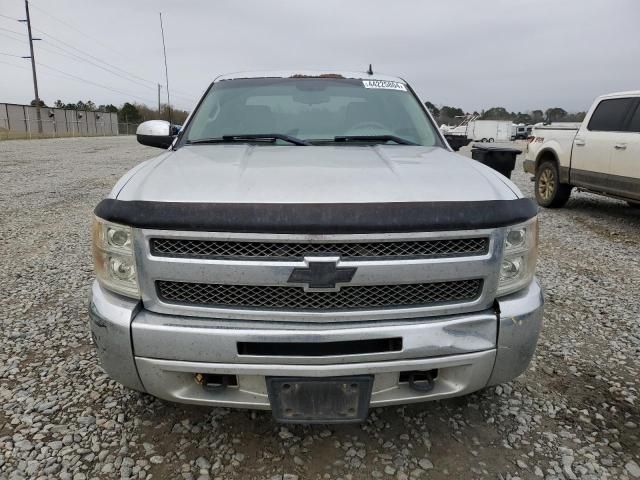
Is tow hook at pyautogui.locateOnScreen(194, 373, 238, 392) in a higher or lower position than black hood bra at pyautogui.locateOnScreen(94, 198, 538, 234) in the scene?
lower

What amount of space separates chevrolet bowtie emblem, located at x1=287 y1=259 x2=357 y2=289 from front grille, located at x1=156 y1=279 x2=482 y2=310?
59 mm

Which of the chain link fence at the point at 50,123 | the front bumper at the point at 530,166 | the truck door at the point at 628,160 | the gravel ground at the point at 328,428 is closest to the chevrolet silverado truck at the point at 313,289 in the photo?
the gravel ground at the point at 328,428

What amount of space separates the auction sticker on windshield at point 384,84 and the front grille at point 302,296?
6.71ft

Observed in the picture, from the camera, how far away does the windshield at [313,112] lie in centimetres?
304

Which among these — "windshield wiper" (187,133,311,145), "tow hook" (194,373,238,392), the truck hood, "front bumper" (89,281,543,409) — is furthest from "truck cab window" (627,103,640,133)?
"tow hook" (194,373,238,392)

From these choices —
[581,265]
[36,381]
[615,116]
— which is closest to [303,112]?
[36,381]

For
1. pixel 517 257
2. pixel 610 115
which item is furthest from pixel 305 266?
pixel 610 115

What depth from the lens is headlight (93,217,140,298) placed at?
185 cm

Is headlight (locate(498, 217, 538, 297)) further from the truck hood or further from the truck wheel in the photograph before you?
the truck wheel

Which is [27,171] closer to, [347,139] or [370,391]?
[347,139]

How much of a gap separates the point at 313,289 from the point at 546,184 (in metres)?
8.12

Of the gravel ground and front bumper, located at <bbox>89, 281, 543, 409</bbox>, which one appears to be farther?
the gravel ground

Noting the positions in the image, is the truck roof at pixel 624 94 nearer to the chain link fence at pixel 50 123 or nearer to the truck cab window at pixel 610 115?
the truck cab window at pixel 610 115

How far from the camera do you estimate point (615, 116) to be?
23.4 feet
